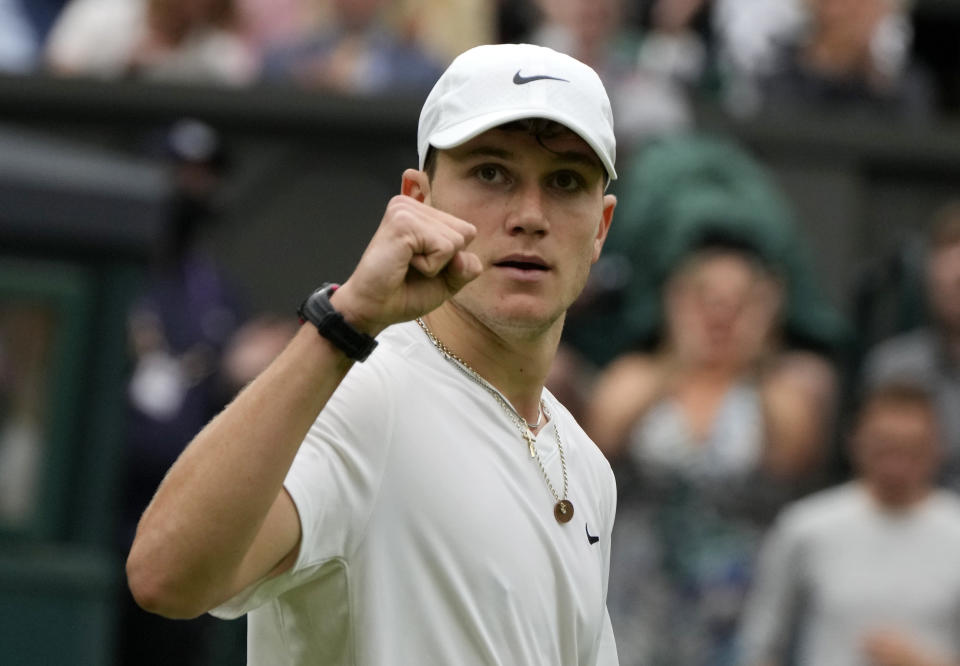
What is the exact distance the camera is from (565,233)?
2.94 meters

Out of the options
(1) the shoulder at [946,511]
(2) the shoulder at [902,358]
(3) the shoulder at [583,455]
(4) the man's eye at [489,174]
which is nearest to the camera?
(4) the man's eye at [489,174]

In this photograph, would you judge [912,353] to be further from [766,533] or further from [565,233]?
[565,233]

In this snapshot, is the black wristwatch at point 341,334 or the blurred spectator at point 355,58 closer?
the black wristwatch at point 341,334

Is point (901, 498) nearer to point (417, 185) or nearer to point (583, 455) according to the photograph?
point (583, 455)

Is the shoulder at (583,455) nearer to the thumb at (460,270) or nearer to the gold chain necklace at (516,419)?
Answer: the gold chain necklace at (516,419)

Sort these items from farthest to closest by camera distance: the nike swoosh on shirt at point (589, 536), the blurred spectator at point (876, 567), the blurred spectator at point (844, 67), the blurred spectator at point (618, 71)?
the blurred spectator at point (844, 67), the blurred spectator at point (618, 71), the blurred spectator at point (876, 567), the nike swoosh on shirt at point (589, 536)

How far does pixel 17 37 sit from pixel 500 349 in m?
6.56

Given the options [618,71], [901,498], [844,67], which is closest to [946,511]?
[901,498]

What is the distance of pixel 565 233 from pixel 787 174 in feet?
19.3

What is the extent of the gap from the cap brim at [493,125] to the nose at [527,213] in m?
0.11

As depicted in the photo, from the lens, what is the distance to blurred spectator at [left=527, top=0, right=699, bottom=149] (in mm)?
8359

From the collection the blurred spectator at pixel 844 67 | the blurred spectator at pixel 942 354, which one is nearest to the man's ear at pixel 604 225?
the blurred spectator at pixel 942 354

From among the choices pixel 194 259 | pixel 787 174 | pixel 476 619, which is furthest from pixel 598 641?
pixel 787 174

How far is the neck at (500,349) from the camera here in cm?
297
